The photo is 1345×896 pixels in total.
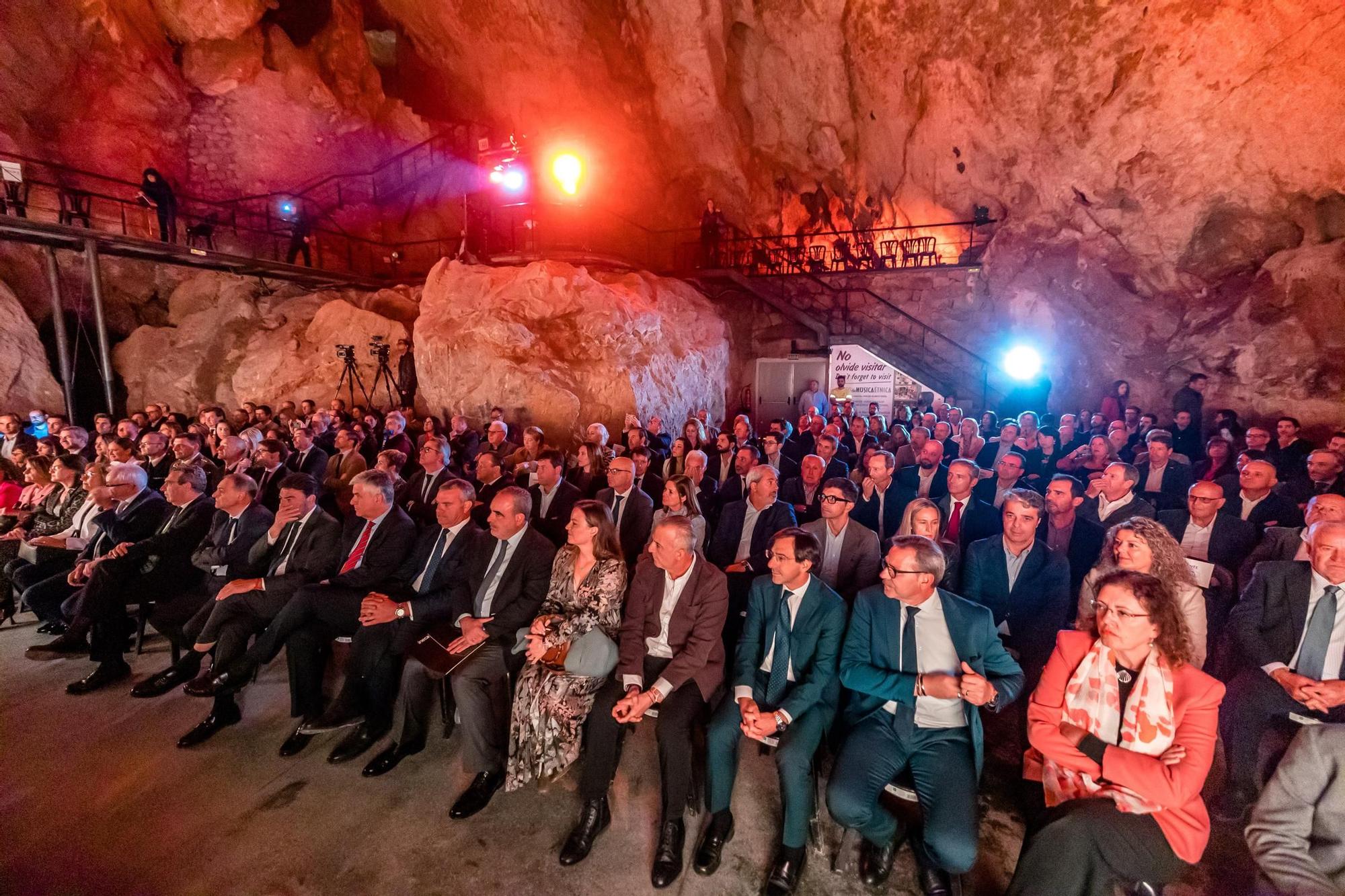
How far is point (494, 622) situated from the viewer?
131 inches

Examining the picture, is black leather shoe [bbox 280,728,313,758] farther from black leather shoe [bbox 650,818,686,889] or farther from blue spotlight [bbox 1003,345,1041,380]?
blue spotlight [bbox 1003,345,1041,380]

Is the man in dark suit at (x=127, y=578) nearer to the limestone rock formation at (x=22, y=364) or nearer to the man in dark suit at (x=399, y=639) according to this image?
the man in dark suit at (x=399, y=639)

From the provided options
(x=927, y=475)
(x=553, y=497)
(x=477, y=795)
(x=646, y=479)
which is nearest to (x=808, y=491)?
(x=927, y=475)

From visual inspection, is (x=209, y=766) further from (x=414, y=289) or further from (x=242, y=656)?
(x=414, y=289)

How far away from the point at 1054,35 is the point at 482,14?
41.2 feet

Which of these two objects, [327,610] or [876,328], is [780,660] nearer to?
[327,610]

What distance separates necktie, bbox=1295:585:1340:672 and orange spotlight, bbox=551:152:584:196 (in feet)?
45.4

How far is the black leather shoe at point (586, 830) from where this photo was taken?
8.39ft

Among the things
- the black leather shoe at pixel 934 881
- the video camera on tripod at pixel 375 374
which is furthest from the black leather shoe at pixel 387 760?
the video camera on tripod at pixel 375 374

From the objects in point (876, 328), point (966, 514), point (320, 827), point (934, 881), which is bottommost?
point (320, 827)

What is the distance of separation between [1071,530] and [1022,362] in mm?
8994

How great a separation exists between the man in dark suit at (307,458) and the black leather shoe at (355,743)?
A: 394 centimetres

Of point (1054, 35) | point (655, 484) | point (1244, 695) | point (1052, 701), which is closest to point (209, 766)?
point (655, 484)

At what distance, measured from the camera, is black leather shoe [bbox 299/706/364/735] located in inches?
132
